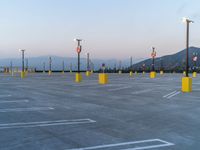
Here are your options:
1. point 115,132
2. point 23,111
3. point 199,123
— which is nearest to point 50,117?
point 23,111

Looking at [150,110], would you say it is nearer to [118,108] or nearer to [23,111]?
[118,108]

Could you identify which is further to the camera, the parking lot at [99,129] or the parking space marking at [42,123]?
the parking space marking at [42,123]

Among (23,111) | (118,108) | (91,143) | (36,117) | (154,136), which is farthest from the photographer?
(118,108)

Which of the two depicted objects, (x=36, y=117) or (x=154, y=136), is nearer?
(x=154, y=136)

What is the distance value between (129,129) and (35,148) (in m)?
2.91

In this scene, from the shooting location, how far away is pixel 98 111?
11.7 meters

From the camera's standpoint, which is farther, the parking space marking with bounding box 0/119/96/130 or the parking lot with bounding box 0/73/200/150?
the parking space marking with bounding box 0/119/96/130

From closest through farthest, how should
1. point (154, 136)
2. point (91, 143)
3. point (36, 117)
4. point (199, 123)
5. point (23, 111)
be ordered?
point (91, 143) → point (154, 136) → point (199, 123) → point (36, 117) → point (23, 111)

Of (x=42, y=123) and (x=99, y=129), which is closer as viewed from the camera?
(x=99, y=129)

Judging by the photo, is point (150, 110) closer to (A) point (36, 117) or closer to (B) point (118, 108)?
(B) point (118, 108)

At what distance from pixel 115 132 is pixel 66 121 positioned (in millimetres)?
2074

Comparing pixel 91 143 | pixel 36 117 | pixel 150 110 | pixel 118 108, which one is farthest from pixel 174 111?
pixel 91 143

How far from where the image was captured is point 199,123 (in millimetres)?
9289

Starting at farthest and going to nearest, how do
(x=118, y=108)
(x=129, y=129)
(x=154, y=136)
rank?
1. (x=118, y=108)
2. (x=129, y=129)
3. (x=154, y=136)
